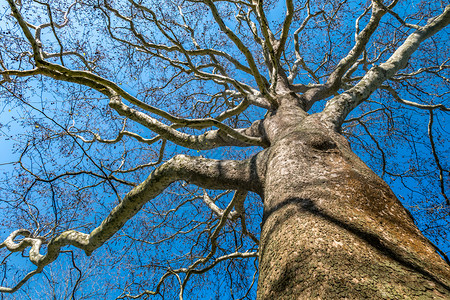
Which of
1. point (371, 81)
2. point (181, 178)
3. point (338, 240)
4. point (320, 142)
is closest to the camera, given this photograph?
point (338, 240)

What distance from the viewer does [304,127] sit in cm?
210

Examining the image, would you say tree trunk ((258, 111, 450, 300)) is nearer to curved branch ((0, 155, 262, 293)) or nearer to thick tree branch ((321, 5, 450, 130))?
curved branch ((0, 155, 262, 293))

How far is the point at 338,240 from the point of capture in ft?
3.27

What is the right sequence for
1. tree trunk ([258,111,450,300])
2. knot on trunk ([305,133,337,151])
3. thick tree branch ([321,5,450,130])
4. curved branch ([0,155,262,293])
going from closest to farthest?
1. tree trunk ([258,111,450,300])
2. knot on trunk ([305,133,337,151])
3. curved branch ([0,155,262,293])
4. thick tree branch ([321,5,450,130])

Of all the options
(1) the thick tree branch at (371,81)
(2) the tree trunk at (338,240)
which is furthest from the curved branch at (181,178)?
(1) the thick tree branch at (371,81)

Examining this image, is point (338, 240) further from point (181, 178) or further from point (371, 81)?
point (371, 81)

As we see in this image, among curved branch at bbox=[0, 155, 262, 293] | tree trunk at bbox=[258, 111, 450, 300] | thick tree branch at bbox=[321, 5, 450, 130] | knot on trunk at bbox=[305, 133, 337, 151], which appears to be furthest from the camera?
thick tree branch at bbox=[321, 5, 450, 130]

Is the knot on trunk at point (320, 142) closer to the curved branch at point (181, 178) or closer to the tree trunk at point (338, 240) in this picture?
the tree trunk at point (338, 240)

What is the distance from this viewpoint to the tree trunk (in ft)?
2.63

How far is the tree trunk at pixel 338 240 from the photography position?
0.80 meters

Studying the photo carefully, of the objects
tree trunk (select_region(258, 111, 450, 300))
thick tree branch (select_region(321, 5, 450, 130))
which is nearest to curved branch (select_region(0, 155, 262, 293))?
tree trunk (select_region(258, 111, 450, 300))

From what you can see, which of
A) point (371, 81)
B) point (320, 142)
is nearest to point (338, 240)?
point (320, 142)

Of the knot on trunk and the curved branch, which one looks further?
the curved branch

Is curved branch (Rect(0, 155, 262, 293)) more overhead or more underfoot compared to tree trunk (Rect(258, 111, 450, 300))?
more overhead
